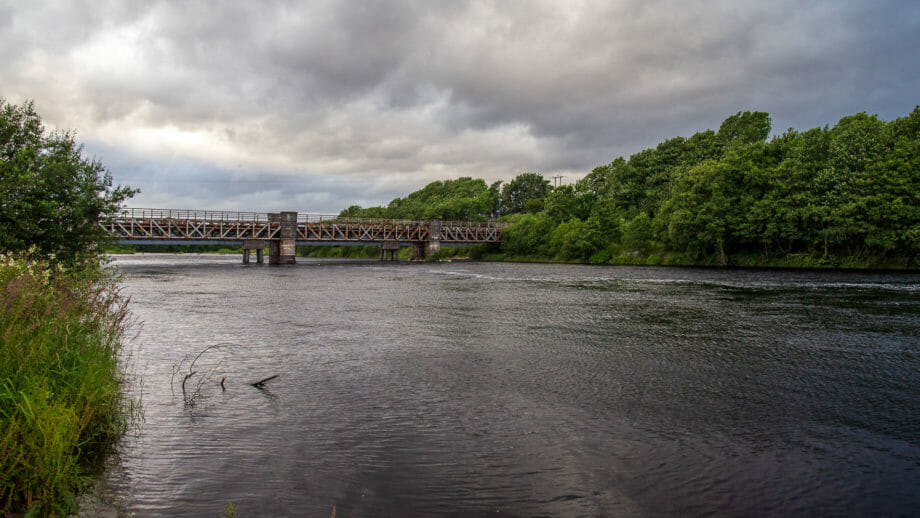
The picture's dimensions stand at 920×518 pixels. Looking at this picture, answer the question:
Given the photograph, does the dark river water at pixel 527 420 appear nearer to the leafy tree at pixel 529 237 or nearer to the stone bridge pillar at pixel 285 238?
the stone bridge pillar at pixel 285 238

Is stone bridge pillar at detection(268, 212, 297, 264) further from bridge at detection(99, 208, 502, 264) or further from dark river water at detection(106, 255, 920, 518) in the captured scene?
dark river water at detection(106, 255, 920, 518)

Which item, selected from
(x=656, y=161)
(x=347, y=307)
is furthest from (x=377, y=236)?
(x=347, y=307)

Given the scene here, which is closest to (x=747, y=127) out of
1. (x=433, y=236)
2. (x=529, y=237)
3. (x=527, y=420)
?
(x=529, y=237)

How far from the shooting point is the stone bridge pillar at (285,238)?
100625 millimetres

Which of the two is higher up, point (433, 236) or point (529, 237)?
point (529, 237)

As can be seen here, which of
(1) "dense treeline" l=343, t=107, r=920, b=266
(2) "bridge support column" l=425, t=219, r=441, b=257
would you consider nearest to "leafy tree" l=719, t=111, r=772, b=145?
(1) "dense treeline" l=343, t=107, r=920, b=266

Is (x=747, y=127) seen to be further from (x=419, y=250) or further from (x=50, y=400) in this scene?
(x=50, y=400)

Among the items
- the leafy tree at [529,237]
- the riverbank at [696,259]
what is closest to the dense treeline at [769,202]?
the riverbank at [696,259]

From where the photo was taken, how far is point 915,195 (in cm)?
6034

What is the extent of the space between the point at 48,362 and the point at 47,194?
14689 millimetres

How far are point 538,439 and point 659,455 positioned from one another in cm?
227

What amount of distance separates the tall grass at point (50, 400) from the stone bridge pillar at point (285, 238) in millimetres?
91270

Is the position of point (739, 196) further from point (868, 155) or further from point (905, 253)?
point (905, 253)

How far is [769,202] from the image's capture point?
238 feet
